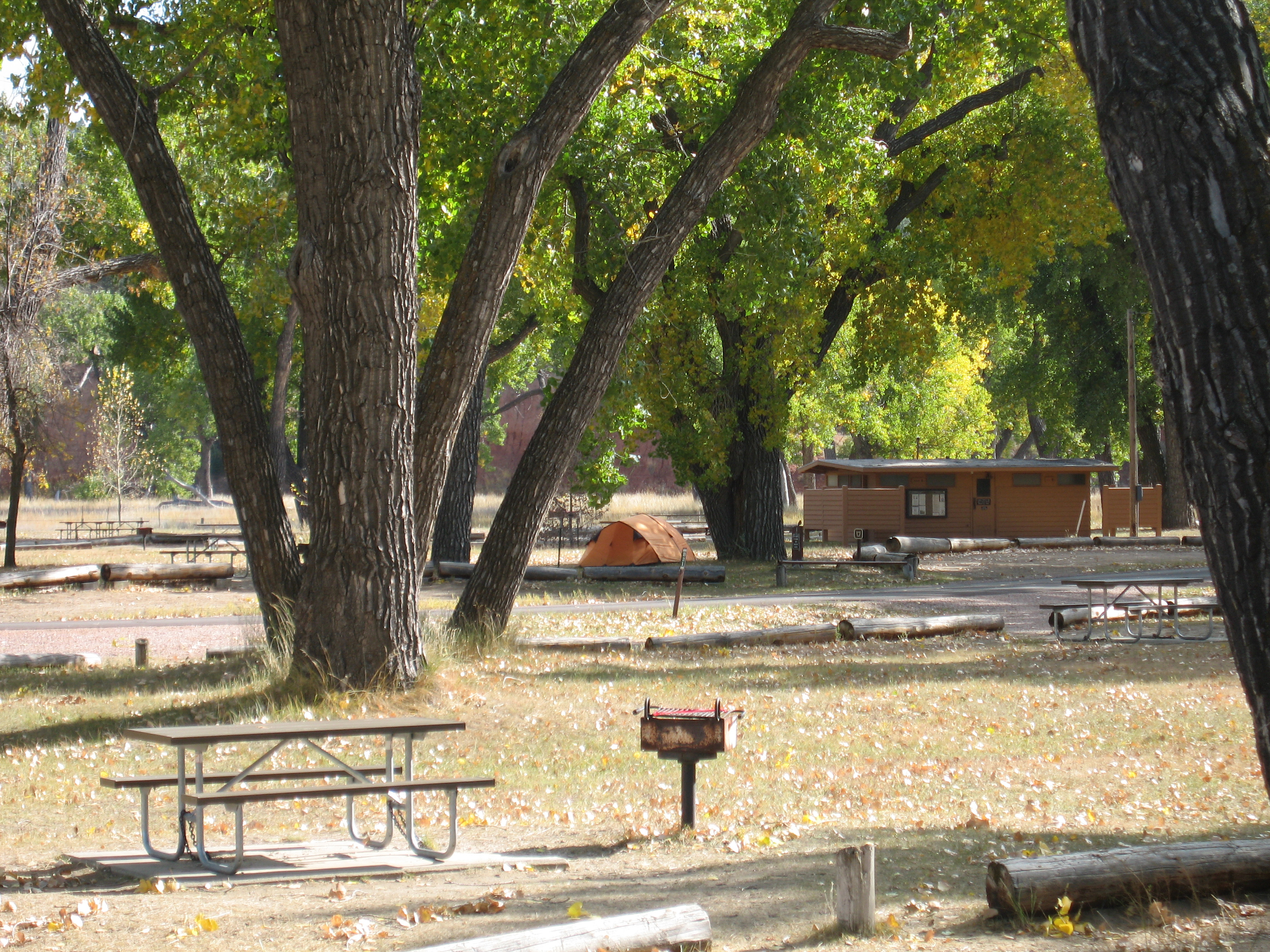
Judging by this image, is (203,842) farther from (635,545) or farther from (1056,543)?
(1056,543)

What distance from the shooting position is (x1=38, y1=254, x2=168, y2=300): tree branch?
2342cm

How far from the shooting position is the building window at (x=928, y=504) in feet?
118

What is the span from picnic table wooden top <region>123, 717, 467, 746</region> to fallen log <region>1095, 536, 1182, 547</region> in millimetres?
29686

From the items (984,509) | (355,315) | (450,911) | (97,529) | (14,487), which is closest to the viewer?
(450,911)

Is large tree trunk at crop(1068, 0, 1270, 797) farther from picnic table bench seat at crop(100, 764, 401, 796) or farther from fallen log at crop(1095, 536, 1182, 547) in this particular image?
fallen log at crop(1095, 536, 1182, 547)

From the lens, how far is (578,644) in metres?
14.1

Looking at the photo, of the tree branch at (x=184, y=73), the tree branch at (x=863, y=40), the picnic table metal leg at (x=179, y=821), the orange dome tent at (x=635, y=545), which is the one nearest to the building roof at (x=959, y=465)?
the orange dome tent at (x=635, y=545)

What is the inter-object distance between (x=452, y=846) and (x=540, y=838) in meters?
0.83

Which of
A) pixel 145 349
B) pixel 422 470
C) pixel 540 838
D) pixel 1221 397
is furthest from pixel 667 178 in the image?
pixel 145 349

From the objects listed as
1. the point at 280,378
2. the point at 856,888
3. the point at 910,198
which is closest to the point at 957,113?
the point at 910,198

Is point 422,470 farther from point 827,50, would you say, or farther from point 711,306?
point 711,306

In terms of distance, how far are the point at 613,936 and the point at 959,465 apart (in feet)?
110

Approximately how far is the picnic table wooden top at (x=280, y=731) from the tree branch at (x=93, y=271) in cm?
1893

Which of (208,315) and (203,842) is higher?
(208,315)
